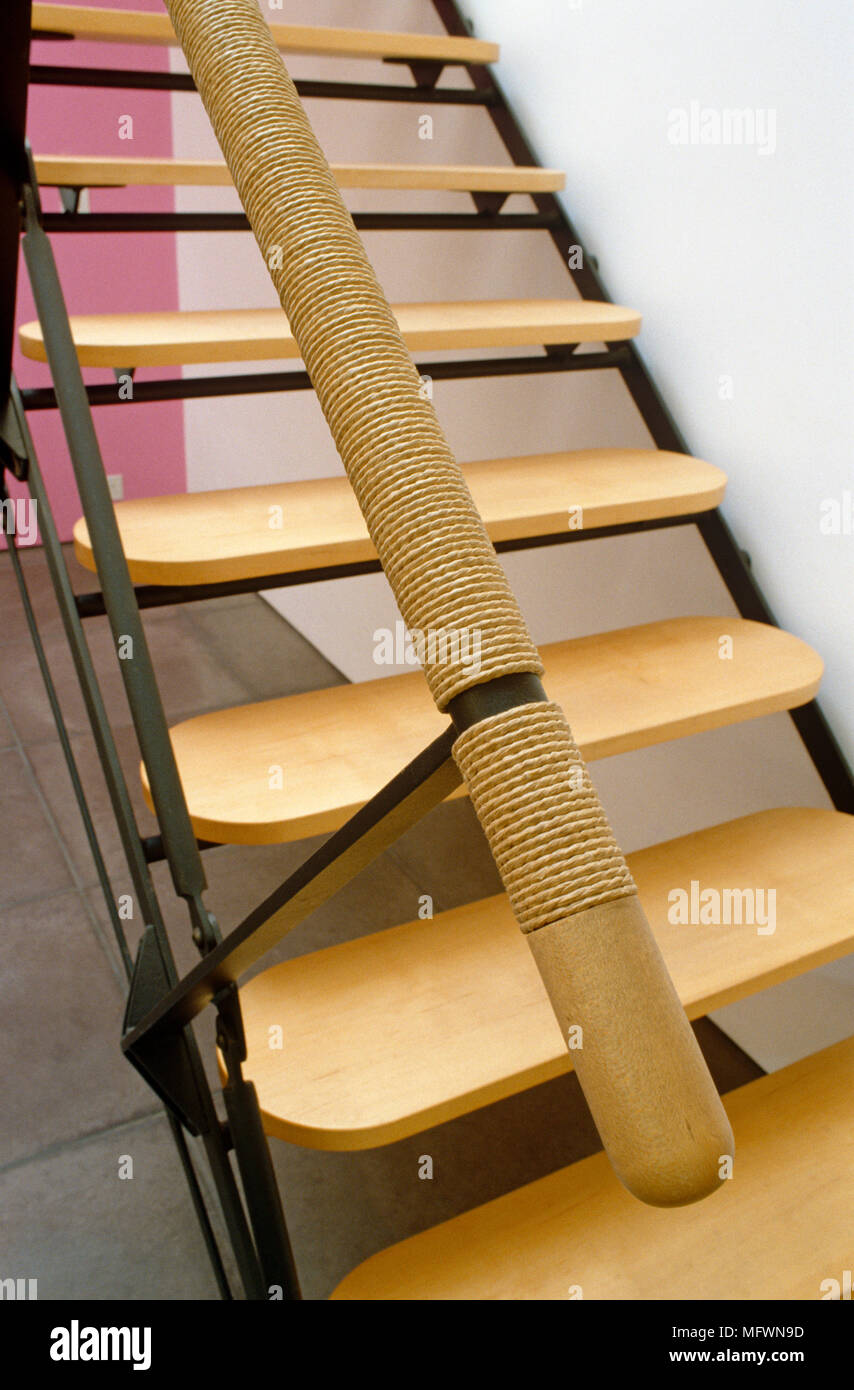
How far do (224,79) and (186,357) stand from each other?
1010mm

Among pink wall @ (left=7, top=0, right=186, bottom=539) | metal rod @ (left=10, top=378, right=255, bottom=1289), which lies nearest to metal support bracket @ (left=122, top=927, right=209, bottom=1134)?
metal rod @ (left=10, top=378, right=255, bottom=1289)

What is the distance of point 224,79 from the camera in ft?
1.71

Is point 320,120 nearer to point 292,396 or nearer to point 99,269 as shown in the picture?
point 292,396

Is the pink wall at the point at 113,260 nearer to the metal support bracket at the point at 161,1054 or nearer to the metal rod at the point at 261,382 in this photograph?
the metal rod at the point at 261,382

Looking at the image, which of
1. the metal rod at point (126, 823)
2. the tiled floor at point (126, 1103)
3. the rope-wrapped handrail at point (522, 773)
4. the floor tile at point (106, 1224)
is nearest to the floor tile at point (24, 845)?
the tiled floor at point (126, 1103)

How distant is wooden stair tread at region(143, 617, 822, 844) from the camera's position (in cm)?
119

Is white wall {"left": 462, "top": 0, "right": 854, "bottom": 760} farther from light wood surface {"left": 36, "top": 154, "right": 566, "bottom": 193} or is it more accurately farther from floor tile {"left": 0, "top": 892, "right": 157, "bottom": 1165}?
floor tile {"left": 0, "top": 892, "right": 157, "bottom": 1165}

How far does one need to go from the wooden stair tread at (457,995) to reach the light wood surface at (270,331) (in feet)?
2.68

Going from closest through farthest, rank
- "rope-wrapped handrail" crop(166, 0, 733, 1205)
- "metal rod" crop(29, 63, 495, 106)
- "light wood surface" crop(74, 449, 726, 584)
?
"rope-wrapped handrail" crop(166, 0, 733, 1205) < "light wood surface" crop(74, 449, 726, 584) < "metal rod" crop(29, 63, 495, 106)

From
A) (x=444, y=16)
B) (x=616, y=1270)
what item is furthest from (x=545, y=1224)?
(x=444, y=16)

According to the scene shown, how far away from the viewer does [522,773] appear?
38 cm

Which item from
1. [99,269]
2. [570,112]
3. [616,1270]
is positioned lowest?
[616,1270]

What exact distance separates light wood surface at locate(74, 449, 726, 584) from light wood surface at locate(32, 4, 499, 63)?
34.8 inches

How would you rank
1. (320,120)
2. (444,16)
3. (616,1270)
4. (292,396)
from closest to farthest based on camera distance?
1. (616,1270)
2. (444,16)
3. (320,120)
4. (292,396)
